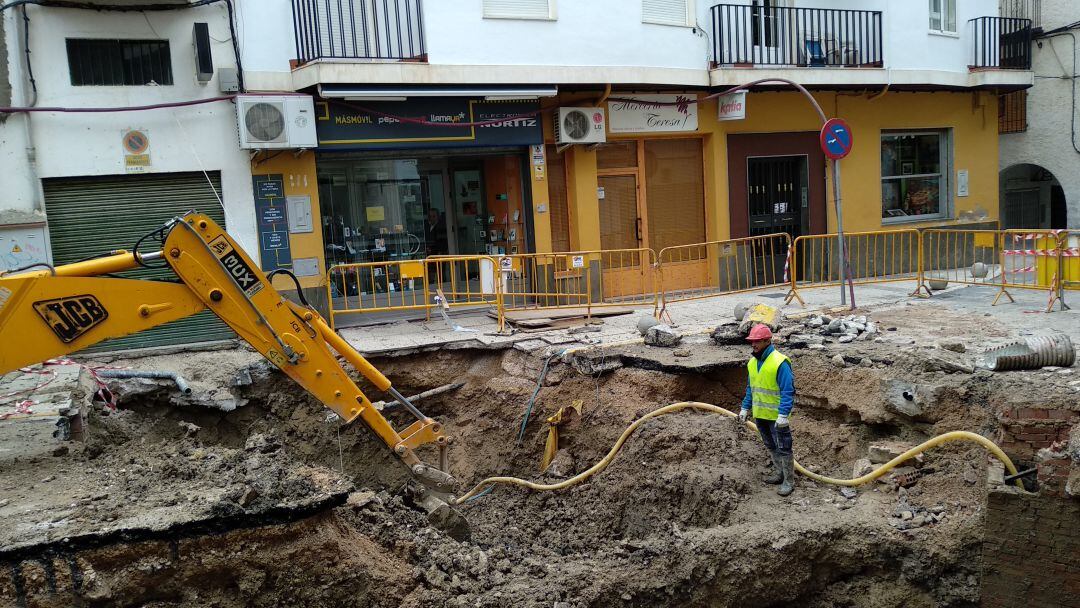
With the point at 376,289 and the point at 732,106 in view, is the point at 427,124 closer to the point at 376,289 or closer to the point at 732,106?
the point at 376,289

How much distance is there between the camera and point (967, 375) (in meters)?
7.65

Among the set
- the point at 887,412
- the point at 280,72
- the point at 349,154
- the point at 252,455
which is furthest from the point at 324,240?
the point at 887,412

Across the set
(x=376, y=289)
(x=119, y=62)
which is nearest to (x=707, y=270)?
(x=376, y=289)

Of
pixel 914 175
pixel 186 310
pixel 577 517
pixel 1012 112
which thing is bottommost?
pixel 577 517

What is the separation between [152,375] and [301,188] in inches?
146

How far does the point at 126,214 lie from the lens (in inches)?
446

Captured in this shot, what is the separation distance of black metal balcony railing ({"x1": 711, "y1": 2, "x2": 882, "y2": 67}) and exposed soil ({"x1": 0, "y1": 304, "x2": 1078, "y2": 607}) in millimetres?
7453

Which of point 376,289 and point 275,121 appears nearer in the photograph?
point 275,121

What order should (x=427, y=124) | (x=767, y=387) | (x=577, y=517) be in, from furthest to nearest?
(x=427, y=124) < (x=577, y=517) < (x=767, y=387)

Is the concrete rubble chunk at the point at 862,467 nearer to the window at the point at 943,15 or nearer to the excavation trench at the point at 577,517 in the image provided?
the excavation trench at the point at 577,517

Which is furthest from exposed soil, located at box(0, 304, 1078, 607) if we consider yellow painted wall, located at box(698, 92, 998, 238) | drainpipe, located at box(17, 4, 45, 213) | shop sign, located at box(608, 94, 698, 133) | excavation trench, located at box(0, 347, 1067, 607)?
yellow painted wall, located at box(698, 92, 998, 238)

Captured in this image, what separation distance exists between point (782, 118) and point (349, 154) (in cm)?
823

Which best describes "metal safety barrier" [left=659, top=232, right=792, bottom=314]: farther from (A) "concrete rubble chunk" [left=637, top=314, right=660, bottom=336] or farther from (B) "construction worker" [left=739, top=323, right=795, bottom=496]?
(B) "construction worker" [left=739, top=323, right=795, bottom=496]

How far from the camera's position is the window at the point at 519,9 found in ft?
41.5
